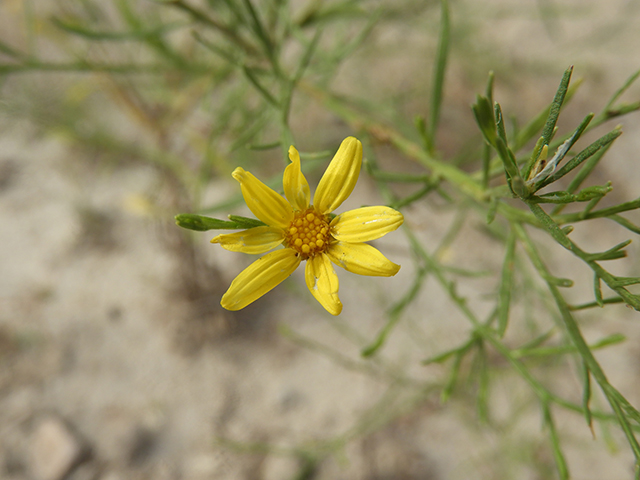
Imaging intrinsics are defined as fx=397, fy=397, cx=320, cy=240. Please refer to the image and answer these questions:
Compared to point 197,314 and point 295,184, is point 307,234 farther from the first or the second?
point 197,314

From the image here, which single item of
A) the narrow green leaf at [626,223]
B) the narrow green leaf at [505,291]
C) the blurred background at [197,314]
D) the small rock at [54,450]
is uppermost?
the narrow green leaf at [626,223]

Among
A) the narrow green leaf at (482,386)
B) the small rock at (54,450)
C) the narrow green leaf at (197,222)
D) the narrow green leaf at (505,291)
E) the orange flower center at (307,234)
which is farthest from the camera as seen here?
the small rock at (54,450)

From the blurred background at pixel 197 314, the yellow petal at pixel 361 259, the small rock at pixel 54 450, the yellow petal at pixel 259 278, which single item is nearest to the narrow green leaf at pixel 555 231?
the yellow petal at pixel 361 259

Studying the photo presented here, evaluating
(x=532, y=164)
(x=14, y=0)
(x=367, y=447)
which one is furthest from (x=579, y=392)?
(x=14, y=0)

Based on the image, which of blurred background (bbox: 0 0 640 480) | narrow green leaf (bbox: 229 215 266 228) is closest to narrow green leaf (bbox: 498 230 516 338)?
narrow green leaf (bbox: 229 215 266 228)

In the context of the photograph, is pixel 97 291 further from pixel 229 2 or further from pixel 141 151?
pixel 229 2

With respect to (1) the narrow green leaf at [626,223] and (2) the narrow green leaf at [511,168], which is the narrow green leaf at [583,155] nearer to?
(2) the narrow green leaf at [511,168]

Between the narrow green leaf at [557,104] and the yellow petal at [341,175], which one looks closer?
the narrow green leaf at [557,104]

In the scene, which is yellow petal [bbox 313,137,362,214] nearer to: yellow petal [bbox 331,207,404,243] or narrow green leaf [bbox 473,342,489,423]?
yellow petal [bbox 331,207,404,243]
